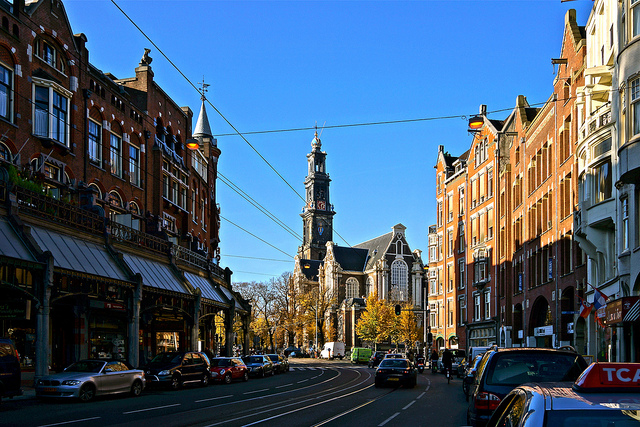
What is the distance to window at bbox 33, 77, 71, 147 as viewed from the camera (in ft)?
99.6

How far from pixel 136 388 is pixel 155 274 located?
9.55m

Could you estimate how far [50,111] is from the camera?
30.9m

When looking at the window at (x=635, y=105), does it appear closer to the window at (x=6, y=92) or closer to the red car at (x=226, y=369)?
the red car at (x=226, y=369)

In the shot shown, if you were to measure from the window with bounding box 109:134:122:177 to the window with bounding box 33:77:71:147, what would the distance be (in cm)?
491

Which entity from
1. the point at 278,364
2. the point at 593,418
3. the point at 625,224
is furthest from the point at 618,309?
the point at 278,364

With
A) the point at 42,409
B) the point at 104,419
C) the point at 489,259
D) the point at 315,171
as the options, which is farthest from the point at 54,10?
the point at 315,171

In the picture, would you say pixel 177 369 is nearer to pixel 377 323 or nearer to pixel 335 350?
pixel 335 350

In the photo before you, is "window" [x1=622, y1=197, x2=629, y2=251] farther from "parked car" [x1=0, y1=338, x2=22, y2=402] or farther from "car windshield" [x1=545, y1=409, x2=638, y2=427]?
"car windshield" [x1=545, y1=409, x2=638, y2=427]

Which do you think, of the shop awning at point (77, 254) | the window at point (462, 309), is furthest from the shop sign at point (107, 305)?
the window at point (462, 309)

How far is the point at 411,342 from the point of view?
3932 inches

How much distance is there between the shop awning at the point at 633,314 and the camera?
21928mm

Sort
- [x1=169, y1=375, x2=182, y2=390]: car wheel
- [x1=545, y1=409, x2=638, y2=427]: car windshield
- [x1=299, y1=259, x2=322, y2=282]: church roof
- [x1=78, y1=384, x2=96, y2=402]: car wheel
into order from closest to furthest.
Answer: [x1=545, y1=409, x2=638, y2=427]: car windshield → [x1=78, y1=384, x2=96, y2=402]: car wheel → [x1=169, y1=375, x2=182, y2=390]: car wheel → [x1=299, y1=259, x2=322, y2=282]: church roof

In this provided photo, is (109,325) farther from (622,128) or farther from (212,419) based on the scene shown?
(622,128)

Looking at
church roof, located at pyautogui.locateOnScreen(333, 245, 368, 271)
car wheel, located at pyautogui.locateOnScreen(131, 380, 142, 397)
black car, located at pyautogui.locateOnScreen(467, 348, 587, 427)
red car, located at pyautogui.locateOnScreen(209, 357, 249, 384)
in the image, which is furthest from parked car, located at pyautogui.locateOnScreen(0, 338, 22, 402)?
church roof, located at pyautogui.locateOnScreen(333, 245, 368, 271)
